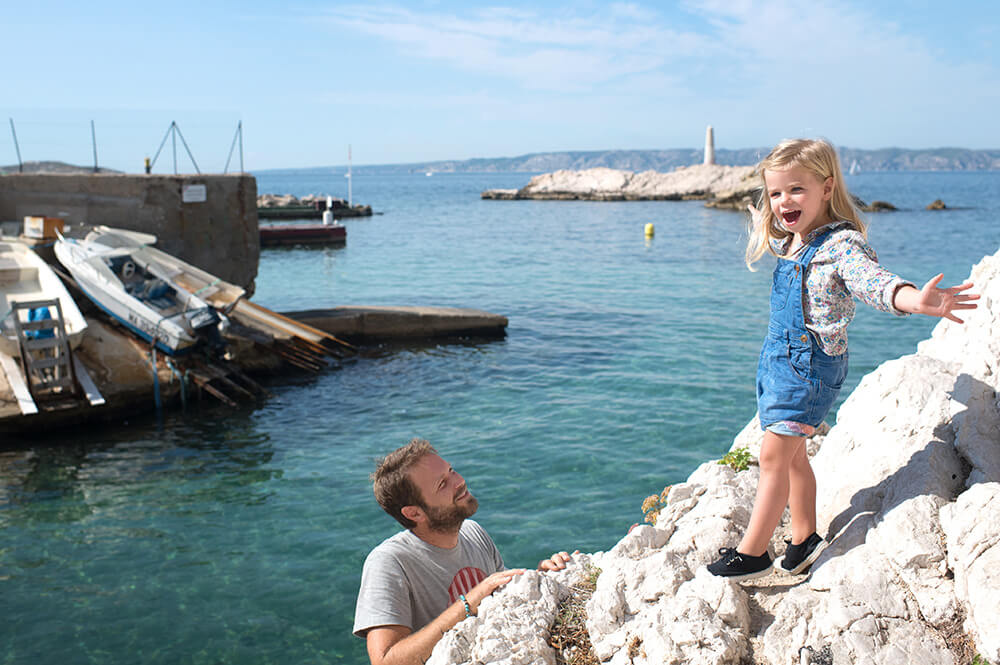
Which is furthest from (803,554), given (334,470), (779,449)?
(334,470)

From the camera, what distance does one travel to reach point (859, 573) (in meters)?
3.31

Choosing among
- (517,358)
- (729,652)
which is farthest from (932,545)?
(517,358)

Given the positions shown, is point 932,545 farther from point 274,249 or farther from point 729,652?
point 274,249

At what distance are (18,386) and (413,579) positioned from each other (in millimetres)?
11631

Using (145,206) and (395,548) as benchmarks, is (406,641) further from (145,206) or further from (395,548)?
(145,206)

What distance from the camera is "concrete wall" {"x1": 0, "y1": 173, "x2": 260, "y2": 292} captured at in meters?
19.3

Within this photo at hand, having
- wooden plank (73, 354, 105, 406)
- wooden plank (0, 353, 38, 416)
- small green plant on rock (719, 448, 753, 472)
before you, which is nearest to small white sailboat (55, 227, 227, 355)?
wooden plank (73, 354, 105, 406)

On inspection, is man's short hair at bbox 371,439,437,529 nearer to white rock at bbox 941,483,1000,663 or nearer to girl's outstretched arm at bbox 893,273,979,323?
girl's outstretched arm at bbox 893,273,979,323

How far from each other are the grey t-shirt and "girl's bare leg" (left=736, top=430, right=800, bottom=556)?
127cm

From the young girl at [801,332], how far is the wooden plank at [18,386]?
39.4ft

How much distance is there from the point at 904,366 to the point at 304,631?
540 centimetres

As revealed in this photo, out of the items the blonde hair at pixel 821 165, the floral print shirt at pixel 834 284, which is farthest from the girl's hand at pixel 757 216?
the floral print shirt at pixel 834 284

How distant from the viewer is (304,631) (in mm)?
7164

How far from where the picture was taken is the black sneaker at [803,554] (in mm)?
3664
